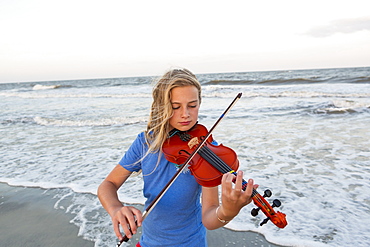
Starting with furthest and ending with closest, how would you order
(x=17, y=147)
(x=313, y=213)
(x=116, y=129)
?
(x=116, y=129) → (x=17, y=147) → (x=313, y=213)

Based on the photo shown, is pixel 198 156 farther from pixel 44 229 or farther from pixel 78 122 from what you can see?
pixel 78 122

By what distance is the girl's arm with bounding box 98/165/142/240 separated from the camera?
107cm

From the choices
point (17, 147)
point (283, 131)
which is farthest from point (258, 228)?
point (17, 147)

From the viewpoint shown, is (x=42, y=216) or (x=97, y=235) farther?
(x=42, y=216)

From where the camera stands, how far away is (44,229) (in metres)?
2.87

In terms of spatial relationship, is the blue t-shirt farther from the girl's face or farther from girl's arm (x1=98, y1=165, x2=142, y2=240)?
the girl's face

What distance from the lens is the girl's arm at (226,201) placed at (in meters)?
1.02

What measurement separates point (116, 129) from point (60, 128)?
70.3 inches

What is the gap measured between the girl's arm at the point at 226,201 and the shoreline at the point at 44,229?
1420 millimetres

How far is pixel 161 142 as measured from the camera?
157 centimetres

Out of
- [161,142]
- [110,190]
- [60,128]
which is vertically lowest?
[60,128]

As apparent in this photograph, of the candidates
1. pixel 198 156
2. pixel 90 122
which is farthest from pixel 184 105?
pixel 90 122

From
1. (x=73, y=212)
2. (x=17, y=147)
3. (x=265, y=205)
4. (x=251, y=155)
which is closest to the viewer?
(x=265, y=205)

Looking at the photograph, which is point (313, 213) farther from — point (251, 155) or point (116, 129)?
point (116, 129)
